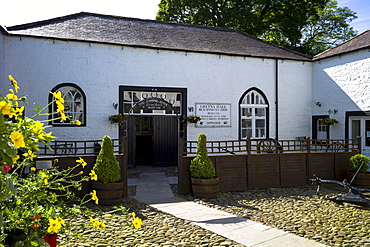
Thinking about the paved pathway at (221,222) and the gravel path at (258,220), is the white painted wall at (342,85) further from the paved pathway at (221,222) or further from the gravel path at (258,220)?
the paved pathway at (221,222)

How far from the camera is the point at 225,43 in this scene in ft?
46.1

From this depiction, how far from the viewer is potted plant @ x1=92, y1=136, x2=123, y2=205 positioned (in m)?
7.04

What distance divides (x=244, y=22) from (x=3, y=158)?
23.3 m

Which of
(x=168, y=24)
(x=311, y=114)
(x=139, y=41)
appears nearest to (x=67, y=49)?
(x=139, y=41)

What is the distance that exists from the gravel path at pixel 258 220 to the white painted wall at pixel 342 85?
5.05 m

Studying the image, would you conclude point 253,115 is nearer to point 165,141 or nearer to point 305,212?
point 165,141

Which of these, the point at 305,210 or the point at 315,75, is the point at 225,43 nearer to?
the point at 315,75

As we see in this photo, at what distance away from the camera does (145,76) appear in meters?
11.8

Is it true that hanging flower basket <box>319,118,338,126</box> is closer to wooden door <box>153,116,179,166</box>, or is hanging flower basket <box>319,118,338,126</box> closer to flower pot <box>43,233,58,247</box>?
wooden door <box>153,116,179,166</box>

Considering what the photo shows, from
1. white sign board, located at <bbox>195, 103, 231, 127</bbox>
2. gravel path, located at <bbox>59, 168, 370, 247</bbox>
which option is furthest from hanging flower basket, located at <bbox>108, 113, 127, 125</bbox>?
gravel path, located at <bbox>59, 168, 370, 247</bbox>

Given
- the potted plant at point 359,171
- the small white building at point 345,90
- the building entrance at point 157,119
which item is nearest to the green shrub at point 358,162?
the potted plant at point 359,171

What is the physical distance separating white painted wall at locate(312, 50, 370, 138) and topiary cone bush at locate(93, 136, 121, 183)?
9412 millimetres

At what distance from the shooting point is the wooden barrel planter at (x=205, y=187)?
768 centimetres

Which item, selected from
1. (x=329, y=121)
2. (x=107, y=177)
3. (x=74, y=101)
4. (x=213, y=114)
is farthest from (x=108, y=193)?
(x=329, y=121)
